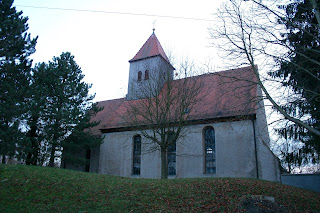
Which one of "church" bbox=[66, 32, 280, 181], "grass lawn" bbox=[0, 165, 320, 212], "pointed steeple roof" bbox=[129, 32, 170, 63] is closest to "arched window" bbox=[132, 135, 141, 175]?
"church" bbox=[66, 32, 280, 181]

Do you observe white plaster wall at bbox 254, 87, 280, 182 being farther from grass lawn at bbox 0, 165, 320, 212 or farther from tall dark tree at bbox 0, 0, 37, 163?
tall dark tree at bbox 0, 0, 37, 163

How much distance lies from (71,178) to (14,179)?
2.36m

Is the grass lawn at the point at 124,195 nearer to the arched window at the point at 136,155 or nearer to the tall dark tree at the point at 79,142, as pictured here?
the tall dark tree at the point at 79,142

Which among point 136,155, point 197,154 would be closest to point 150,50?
point 136,155

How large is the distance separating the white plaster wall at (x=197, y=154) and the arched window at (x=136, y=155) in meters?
0.35

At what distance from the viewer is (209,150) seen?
19.3m

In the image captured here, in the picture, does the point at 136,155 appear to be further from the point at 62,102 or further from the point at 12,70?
the point at 12,70

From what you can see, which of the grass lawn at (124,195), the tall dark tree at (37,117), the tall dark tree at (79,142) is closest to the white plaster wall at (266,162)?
the grass lawn at (124,195)

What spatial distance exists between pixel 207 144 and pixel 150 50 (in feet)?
38.1

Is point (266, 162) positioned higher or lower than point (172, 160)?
lower

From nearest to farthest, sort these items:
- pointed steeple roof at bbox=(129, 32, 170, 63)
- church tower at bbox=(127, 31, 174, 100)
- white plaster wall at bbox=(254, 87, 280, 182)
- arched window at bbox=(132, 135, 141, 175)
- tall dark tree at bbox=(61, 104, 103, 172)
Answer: white plaster wall at bbox=(254, 87, 280, 182)
tall dark tree at bbox=(61, 104, 103, 172)
arched window at bbox=(132, 135, 141, 175)
church tower at bbox=(127, 31, 174, 100)
pointed steeple roof at bbox=(129, 32, 170, 63)

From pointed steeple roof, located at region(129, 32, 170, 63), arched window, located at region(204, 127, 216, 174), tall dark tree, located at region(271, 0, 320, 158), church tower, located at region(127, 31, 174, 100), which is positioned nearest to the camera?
tall dark tree, located at region(271, 0, 320, 158)

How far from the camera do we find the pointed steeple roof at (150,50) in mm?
25966

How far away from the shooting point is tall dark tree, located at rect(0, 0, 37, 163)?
1634cm
